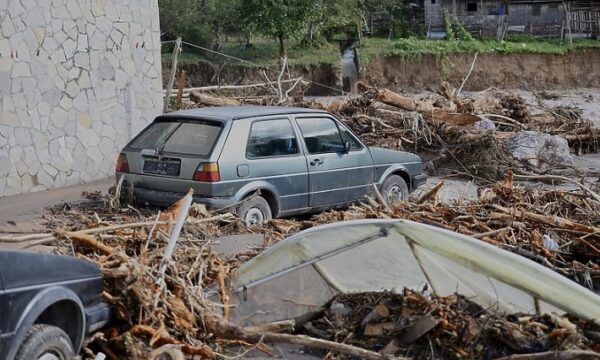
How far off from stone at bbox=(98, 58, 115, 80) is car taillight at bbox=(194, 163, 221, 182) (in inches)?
227

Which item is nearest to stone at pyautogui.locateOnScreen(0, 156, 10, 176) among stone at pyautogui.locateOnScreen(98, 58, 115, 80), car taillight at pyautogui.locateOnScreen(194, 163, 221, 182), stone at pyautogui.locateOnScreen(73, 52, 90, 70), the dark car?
stone at pyautogui.locateOnScreen(73, 52, 90, 70)

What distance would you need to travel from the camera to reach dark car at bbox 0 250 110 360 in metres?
5.54

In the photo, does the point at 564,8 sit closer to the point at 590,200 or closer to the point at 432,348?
the point at 590,200

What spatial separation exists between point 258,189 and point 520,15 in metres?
43.5

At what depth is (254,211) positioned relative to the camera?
11375 mm

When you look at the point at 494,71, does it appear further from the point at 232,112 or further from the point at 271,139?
the point at 232,112

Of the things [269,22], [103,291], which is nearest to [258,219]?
[103,291]

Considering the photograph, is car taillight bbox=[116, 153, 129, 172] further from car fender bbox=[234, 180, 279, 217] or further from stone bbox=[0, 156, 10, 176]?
stone bbox=[0, 156, 10, 176]

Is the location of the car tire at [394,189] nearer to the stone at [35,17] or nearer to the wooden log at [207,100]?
the stone at [35,17]

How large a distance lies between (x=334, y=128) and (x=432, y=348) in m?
6.30

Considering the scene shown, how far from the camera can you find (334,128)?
12734 millimetres

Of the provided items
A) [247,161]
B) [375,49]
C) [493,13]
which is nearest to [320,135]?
[247,161]

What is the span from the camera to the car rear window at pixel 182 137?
11.1m

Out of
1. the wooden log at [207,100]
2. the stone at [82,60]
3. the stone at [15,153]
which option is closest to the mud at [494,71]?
the wooden log at [207,100]
